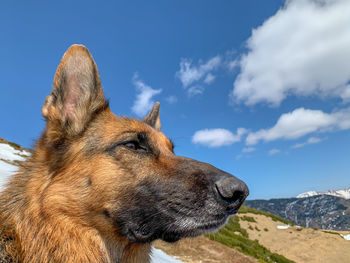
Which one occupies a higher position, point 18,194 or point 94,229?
point 18,194

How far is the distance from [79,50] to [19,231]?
265 cm

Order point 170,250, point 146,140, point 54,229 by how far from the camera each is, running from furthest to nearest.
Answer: point 170,250, point 146,140, point 54,229

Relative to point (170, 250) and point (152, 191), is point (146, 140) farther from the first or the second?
point (170, 250)

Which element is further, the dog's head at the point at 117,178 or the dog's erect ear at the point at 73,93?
the dog's erect ear at the point at 73,93

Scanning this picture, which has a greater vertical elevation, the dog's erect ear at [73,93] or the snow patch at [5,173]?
the dog's erect ear at [73,93]

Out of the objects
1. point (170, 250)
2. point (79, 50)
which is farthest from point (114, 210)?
point (170, 250)

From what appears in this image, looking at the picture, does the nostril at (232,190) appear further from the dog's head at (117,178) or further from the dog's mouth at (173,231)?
the dog's mouth at (173,231)

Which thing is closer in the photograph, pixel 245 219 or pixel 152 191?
pixel 152 191

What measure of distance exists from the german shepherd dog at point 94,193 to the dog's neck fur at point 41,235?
0.01 m

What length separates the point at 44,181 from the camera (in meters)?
3.62

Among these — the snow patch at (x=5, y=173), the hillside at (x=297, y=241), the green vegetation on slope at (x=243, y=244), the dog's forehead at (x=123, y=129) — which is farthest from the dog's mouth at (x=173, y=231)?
the hillside at (x=297, y=241)

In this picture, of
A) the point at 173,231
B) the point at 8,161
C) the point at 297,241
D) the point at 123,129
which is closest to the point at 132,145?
the point at 123,129

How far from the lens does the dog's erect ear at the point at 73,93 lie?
380cm

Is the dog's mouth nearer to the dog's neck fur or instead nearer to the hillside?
the dog's neck fur
